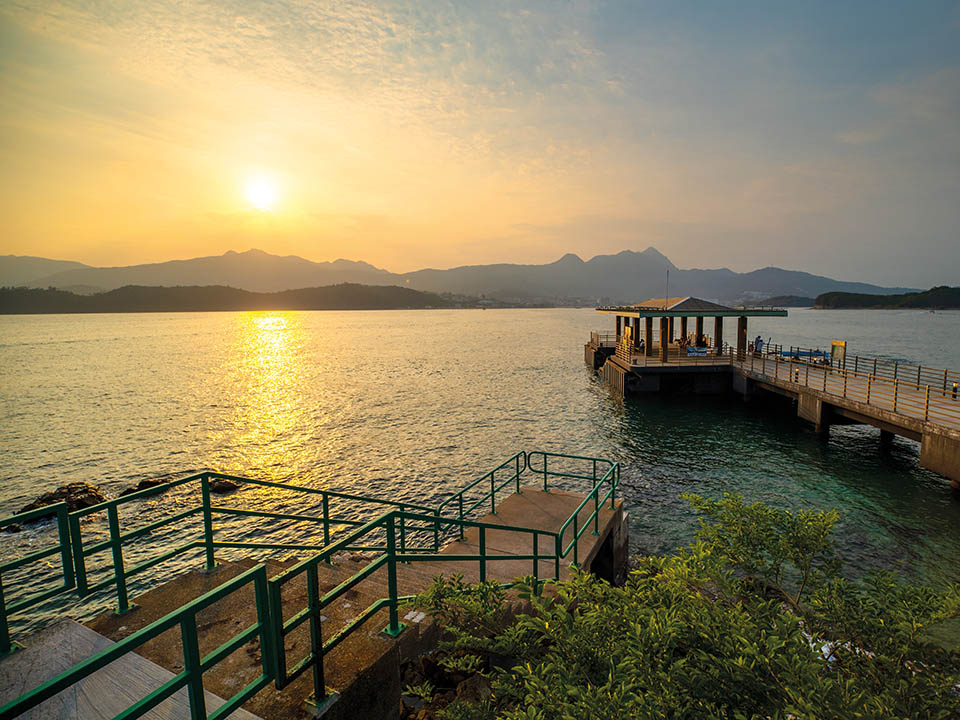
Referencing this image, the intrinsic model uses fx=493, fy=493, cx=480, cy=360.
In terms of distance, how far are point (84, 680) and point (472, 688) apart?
14.2 ft

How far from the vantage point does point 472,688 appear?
638cm

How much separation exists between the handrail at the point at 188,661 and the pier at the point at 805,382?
19392 mm

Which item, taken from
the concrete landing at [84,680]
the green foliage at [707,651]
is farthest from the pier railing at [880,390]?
the concrete landing at [84,680]

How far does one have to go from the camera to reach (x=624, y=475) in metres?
19.1

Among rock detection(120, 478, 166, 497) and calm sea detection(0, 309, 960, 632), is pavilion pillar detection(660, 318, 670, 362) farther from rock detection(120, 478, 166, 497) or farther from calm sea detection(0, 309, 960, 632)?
rock detection(120, 478, 166, 497)

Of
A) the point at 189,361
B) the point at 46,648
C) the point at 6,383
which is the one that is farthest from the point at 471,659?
the point at 189,361

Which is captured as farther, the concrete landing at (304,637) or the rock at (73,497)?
the rock at (73,497)

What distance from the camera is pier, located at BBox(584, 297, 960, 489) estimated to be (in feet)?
53.5

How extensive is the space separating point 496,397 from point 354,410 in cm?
1031

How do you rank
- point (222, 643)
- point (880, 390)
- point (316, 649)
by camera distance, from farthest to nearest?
point (880, 390)
point (222, 643)
point (316, 649)

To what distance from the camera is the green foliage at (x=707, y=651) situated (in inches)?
121

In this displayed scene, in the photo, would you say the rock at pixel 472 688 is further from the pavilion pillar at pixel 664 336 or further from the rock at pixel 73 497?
the pavilion pillar at pixel 664 336

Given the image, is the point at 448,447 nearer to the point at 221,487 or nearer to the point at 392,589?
the point at 221,487

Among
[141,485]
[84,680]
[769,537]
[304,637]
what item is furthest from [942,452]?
[141,485]
